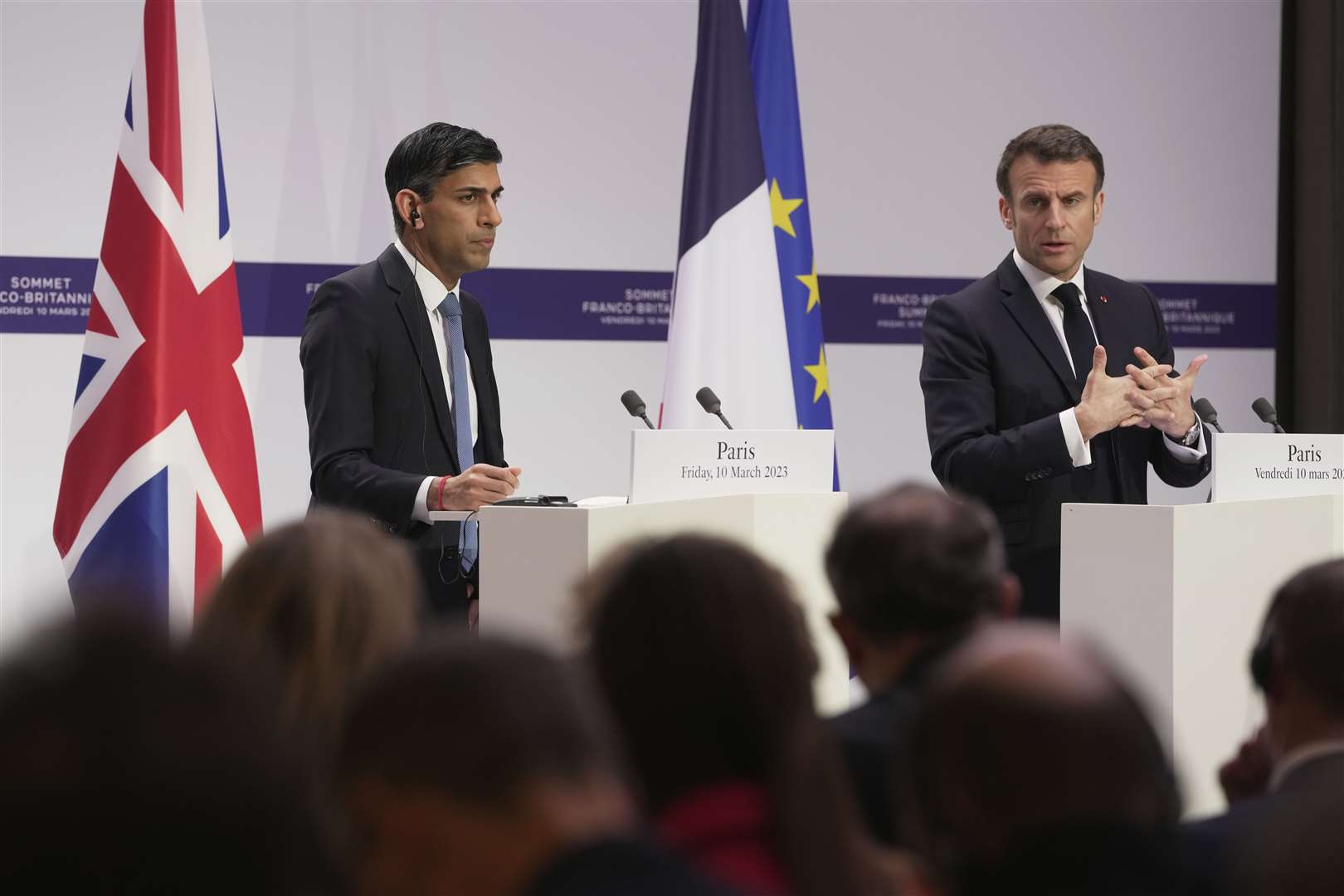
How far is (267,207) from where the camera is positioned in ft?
19.8

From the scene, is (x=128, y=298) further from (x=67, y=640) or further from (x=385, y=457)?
(x=67, y=640)

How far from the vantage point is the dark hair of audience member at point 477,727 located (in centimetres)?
93

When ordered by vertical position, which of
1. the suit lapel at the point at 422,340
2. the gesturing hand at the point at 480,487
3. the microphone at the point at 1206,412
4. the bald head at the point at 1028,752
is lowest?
the bald head at the point at 1028,752

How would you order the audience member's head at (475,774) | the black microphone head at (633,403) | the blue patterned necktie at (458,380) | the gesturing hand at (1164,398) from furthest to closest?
the blue patterned necktie at (458,380), the black microphone head at (633,403), the gesturing hand at (1164,398), the audience member's head at (475,774)

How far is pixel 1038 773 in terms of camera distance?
0.98 meters

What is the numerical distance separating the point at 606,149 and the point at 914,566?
4751 millimetres

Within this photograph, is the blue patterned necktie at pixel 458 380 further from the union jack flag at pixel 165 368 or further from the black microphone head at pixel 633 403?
the union jack flag at pixel 165 368

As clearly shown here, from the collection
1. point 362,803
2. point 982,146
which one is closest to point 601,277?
point 982,146

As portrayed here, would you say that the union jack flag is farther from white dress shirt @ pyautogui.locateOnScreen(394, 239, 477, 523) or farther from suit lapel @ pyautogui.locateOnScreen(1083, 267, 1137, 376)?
suit lapel @ pyautogui.locateOnScreen(1083, 267, 1137, 376)

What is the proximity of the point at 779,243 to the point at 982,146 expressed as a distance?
135 centimetres

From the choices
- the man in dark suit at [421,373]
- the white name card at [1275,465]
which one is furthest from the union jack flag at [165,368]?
the white name card at [1275,465]

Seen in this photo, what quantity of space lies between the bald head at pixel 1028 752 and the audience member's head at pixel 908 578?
2.73ft

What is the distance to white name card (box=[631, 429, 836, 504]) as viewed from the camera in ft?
11.5

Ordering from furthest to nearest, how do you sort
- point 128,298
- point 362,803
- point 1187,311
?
point 1187,311 → point 128,298 → point 362,803
